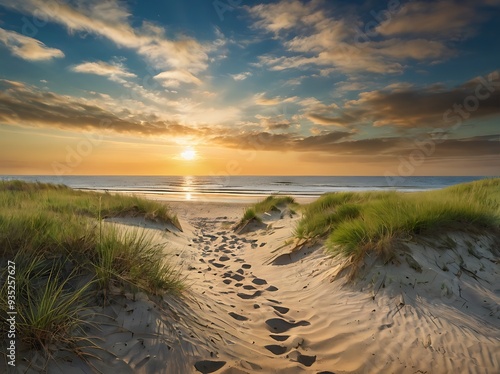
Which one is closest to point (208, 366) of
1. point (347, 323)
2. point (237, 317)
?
point (237, 317)

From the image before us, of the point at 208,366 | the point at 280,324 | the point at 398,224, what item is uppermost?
the point at 398,224

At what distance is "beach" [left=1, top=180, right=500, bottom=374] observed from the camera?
2.98 metres

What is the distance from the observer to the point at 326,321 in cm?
410

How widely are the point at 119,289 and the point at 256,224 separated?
26.7 feet

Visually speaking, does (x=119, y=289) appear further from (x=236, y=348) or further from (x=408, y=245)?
(x=408, y=245)

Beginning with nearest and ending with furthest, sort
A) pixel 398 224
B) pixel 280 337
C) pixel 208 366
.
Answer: pixel 208 366
pixel 280 337
pixel 398 224

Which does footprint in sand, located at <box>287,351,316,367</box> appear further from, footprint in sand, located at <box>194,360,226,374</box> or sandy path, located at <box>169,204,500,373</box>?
footprint in sand, located at <box>194,360,226,374</box>

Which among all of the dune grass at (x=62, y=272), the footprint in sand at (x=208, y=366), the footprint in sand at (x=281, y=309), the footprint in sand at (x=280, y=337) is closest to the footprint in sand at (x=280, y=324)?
the footprint in sand at (x=280, y=337)

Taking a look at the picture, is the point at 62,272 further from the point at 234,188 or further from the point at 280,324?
the point at 234,188

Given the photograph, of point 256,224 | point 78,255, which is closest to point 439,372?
point 78,255

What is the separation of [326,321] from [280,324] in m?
0.67

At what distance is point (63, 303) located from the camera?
2.92m

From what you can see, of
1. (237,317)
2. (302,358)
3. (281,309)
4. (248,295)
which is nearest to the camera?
(302,358)

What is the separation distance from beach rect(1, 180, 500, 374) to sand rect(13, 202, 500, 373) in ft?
0.05
